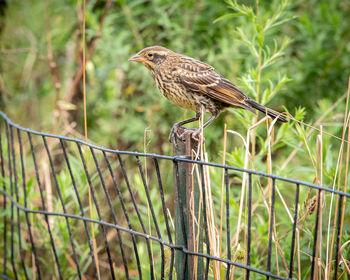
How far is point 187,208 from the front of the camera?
1.96m

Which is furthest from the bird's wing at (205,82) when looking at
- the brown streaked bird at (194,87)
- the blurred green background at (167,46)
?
the blurred green background at (167,46)

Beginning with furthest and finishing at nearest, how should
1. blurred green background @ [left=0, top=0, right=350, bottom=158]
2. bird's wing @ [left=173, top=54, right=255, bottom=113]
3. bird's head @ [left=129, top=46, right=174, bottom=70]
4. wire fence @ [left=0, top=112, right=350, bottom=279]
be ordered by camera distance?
blurred green background @ [left=0, top=0, right=350, bottom=158], bird's head @ [left=129, top=46, right=174, bottom=70], bird's wing @ [left=173, top=54, right=255, bottom=113], wire fence @ [left=0, top=112, right=350, bottom=279]

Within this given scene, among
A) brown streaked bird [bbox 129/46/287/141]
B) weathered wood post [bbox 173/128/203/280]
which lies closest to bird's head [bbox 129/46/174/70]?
brown streaked bird [bbox 129/46/287/141]

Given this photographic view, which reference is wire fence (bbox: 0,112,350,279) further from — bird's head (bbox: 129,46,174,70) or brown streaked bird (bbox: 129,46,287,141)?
bird's head (bbox: 129,46,174,70)

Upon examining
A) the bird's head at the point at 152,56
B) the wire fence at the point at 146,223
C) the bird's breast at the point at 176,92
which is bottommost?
the wire fence at the point at 146,223

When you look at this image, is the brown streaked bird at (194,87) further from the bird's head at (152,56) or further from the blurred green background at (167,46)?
the blurred green background at (167,46)

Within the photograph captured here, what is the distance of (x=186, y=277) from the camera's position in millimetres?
2018

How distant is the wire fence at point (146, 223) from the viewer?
1.87 m

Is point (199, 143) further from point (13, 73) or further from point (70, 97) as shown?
point (13, 73)

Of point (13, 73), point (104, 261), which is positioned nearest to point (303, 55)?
point (104, 261)

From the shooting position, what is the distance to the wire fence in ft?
6.13

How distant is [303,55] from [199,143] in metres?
2.87

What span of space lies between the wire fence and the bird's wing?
472mm

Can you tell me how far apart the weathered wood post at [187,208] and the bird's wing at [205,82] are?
882mm
